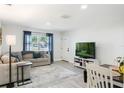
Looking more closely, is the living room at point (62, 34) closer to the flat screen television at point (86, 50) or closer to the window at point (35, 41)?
the window at point (35, 41)

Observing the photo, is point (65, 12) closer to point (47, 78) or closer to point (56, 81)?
point (56, 81)

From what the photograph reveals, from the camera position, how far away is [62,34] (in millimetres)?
7246

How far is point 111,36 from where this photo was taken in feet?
13.6

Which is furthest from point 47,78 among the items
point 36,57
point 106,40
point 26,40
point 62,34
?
point 62,34

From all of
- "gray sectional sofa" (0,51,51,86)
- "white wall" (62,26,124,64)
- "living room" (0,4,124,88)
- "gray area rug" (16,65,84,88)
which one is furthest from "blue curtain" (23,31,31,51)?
"white wall" (62,26,124,64)

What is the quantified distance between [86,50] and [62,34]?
2794 millimetres

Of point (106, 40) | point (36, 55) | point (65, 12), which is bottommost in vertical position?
point (36, 55)

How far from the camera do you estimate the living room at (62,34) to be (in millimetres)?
2854

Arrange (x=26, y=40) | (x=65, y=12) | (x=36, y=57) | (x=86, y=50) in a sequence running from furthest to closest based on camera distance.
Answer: (x=26, y=40)
(x=36, y=57)
(x=86, y=50)
(x=65, y=12)

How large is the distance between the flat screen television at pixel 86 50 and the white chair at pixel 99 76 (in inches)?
122

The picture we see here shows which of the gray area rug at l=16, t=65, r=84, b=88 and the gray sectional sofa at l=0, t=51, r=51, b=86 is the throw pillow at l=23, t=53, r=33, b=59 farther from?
the gray area rug at l=16, t=65, r=84, b=88

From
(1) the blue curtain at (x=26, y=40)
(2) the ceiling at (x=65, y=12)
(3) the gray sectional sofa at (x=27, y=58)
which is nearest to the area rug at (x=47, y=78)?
(3) the gray sectional sofa at (x=27, y=58)

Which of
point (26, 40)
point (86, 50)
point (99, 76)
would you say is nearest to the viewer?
point (99, 76)
